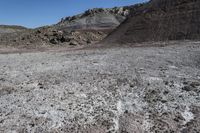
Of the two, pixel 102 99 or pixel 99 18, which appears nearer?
pixel 102 99

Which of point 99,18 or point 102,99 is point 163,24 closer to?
point 102,99

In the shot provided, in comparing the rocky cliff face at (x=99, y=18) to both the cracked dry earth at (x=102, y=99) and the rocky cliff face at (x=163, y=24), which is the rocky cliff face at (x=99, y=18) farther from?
the cracked dry earth at (x=102, y=99)

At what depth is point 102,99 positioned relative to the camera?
32.7 feet

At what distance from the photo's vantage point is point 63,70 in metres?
14.8

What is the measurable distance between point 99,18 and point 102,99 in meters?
77.9

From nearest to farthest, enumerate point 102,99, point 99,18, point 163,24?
point 102,99 < point 163,24 < point 99,18

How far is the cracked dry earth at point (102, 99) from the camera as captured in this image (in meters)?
8.08

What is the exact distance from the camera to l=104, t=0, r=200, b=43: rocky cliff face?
3097cm

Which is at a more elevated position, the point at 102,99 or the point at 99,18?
the point at 99,18

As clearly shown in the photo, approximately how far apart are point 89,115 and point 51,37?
35.6 meters

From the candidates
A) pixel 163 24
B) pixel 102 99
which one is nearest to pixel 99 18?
pixel 163 24

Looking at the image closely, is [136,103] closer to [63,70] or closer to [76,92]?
[76,92]

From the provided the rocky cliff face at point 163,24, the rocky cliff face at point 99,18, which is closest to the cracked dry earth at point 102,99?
the rocky cliff face at point 163,24

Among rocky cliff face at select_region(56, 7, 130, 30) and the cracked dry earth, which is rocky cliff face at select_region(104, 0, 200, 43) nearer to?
the cracked dry earth
